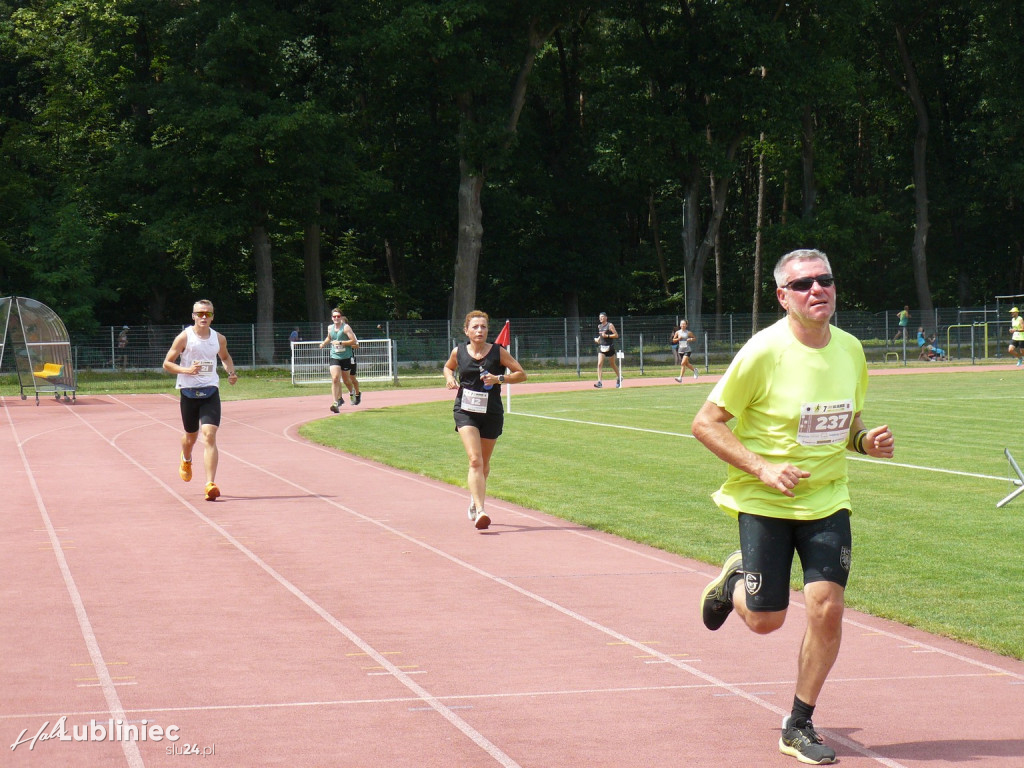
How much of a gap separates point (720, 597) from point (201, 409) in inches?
358

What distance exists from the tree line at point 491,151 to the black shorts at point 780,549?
141ft

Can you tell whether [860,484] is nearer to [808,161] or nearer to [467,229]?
[467,229]

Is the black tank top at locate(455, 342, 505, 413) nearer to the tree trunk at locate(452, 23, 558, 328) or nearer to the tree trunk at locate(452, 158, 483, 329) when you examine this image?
the tree trunk at locate(452, 23, 558, 328)

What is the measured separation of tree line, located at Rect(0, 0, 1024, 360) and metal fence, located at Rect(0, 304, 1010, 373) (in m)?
1.51

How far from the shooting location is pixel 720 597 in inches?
224

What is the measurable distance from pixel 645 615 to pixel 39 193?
174 ft

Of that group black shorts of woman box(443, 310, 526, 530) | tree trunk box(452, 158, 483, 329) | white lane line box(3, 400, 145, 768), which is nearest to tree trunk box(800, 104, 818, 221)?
tree trunk box(452, 158, 483, 329)

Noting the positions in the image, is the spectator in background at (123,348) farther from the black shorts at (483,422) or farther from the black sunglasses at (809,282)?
the black sunglasses at (809,282)

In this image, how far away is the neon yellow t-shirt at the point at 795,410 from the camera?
517cm

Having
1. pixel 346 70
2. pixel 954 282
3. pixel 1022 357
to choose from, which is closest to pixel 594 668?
pixel 1022 357

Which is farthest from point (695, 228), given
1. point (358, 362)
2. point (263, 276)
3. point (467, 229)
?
point (358, 362)

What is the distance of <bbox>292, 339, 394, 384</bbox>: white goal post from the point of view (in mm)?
41125

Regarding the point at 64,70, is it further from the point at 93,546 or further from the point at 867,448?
the point at 867,448

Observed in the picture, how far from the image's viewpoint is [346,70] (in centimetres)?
5400
